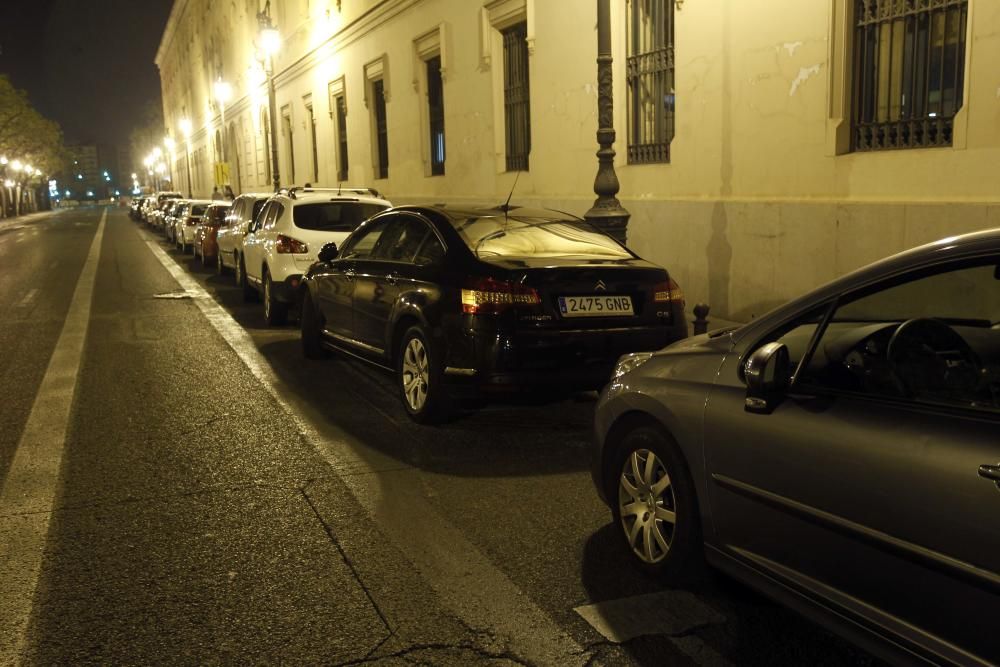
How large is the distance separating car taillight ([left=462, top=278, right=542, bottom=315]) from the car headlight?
1.64 m

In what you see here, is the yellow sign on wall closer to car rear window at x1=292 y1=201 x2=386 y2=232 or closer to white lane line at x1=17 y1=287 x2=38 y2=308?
white lane line at x1=17 y1=287 x2=38 y2=308

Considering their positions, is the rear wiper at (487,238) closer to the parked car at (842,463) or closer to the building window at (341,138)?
the parked car at (842,463)

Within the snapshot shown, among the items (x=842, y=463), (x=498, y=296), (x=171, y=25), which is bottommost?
(x=842, y=463)

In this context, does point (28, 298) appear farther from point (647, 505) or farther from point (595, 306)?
point (647, 505)

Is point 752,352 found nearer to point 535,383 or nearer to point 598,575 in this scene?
point 598,575

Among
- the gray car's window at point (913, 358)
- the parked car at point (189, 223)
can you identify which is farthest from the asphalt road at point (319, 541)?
the parked car at point (189, 223)

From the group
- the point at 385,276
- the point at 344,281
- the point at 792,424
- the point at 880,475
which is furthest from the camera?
the point at 344,281

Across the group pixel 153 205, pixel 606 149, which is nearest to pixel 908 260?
pixel 606 149

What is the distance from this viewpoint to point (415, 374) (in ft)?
22.4

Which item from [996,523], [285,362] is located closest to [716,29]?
[285,362]

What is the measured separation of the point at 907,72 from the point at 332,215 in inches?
271

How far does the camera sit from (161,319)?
12.7 meters

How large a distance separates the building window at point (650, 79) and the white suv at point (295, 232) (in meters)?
3.91

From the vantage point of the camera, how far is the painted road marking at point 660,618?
11.2ft
